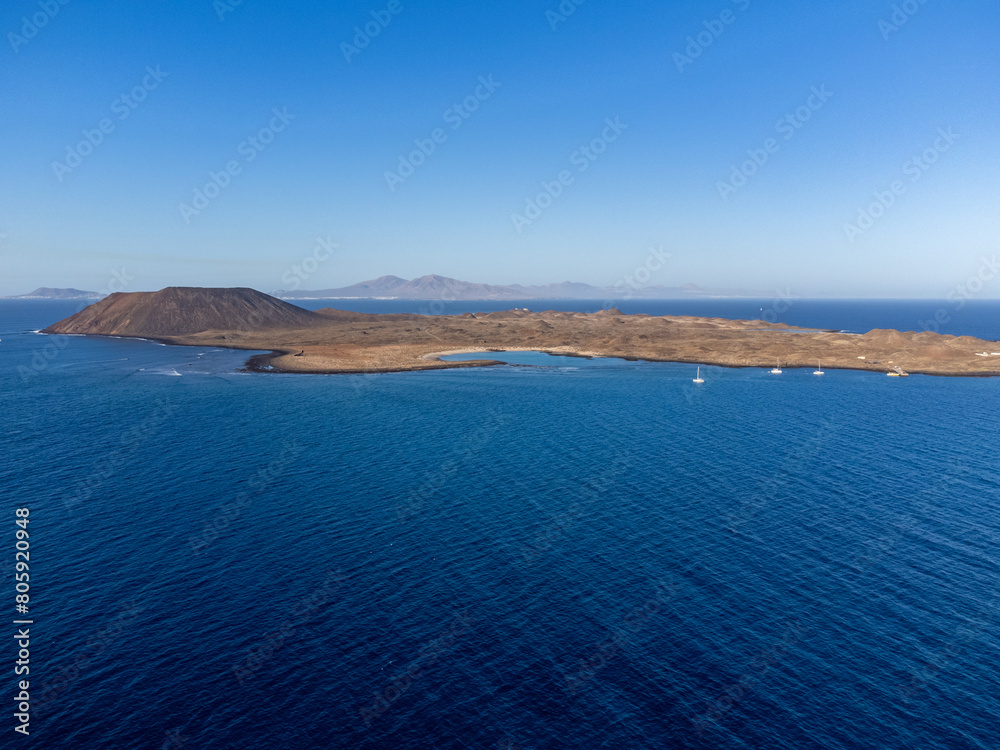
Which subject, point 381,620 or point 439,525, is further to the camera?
point 439,525

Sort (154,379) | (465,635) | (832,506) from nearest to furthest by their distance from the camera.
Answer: (465,635), (832,506), (154,379)

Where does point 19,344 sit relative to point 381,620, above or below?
above

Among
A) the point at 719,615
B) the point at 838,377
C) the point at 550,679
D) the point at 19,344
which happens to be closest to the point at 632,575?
the point at 719,615

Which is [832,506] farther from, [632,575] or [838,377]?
[838,377]

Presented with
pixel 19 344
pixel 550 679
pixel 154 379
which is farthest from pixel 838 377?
pixel 19 344

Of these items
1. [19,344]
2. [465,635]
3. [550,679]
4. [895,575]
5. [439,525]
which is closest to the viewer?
[550,679]

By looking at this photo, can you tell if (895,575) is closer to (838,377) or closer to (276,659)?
(276,659)
